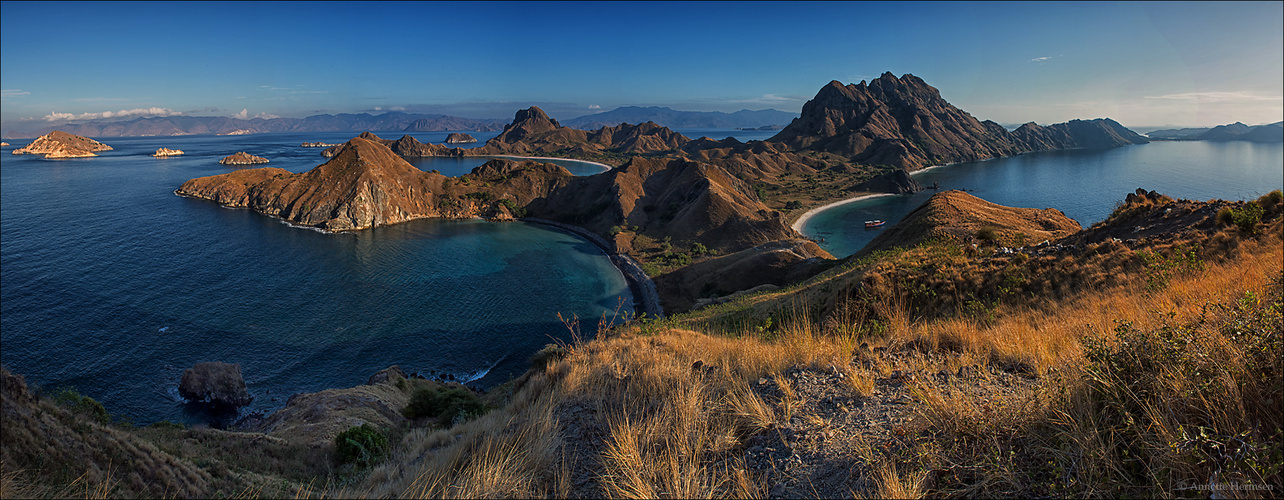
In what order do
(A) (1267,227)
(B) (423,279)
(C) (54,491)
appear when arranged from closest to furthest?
(C) (54,491), (A) (1267,227), (B) (423,279)

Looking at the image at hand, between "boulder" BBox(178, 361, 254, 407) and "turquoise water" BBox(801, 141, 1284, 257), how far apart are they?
196 ft

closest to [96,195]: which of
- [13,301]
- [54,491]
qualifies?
[13,301]

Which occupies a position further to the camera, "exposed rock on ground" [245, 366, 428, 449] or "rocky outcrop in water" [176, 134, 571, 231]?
"rocky outcrop in water" [176, 134, 571, 231]

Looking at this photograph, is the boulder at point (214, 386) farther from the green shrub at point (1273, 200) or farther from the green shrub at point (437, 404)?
the green shrub at point (1273, 200)

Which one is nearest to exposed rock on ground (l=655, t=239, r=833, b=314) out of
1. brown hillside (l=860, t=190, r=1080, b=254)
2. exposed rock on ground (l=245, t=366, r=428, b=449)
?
brown hillside (l=860, t=190, r=1080, b=254)

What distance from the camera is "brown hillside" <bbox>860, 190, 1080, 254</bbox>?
26359mm

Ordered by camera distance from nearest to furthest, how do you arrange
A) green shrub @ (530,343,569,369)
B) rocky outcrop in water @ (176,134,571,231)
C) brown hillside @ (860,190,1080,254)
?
1. green shrub @ (530,343,569,369)
2. brown hillside @ (860,190,1080,254)
3. rocky outcrop in water @ (176,134,571,231)

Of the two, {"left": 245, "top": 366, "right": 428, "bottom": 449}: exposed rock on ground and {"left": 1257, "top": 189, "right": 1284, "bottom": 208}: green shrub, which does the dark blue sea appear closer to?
{"left": 245, "top": 366, "right": 428, "bottom": 449}: exposed rock on ground

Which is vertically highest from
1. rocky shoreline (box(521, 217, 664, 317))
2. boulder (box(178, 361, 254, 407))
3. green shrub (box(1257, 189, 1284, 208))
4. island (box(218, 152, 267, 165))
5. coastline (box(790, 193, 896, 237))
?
island (box(218, 152, 267, 165))

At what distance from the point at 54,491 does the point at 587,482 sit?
6.63m

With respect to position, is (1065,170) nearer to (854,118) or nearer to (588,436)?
(854,118)

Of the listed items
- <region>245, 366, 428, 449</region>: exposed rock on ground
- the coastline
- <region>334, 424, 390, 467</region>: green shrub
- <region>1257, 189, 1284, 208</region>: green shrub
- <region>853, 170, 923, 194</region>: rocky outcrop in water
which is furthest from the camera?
<region>853, 170, 923, 194</region>: rocky outcrop in water

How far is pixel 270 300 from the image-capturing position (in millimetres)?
43500

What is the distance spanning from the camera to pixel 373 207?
255ft
